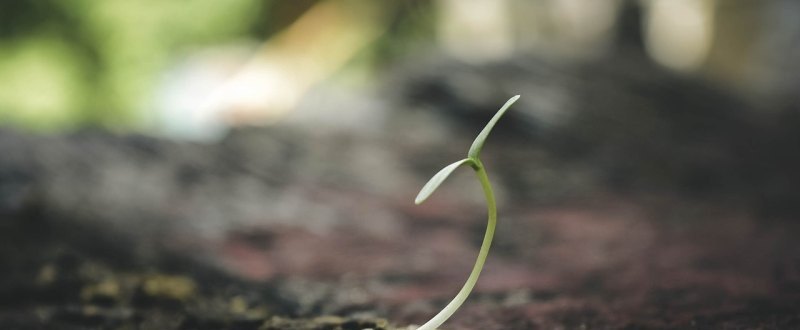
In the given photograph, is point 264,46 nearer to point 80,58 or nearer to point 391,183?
point 80,58

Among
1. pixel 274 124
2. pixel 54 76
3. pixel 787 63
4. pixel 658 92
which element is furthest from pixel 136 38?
pixel 787 63

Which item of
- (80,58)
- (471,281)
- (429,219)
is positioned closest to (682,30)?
(429,219)

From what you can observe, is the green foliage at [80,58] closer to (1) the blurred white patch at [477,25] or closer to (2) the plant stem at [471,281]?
(1) the blurred white patch at [477,25]

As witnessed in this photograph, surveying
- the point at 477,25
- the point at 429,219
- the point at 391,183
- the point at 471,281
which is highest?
the point at 477,25

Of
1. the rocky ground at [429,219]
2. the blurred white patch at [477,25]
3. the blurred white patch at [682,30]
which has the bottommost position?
the rocky ground at [429,219]

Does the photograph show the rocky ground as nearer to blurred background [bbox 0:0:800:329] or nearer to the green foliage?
blurred background [bbox 0:0:800:329]

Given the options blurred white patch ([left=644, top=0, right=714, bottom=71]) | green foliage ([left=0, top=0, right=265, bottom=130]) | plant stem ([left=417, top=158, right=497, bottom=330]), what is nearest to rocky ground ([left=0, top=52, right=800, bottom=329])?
plant stem ([left=417, top=158, right=497, bottom=330])

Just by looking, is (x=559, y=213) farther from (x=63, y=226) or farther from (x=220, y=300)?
(x=63, y=226)

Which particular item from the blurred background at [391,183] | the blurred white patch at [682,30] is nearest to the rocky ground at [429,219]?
the blurred background at [391,183]
